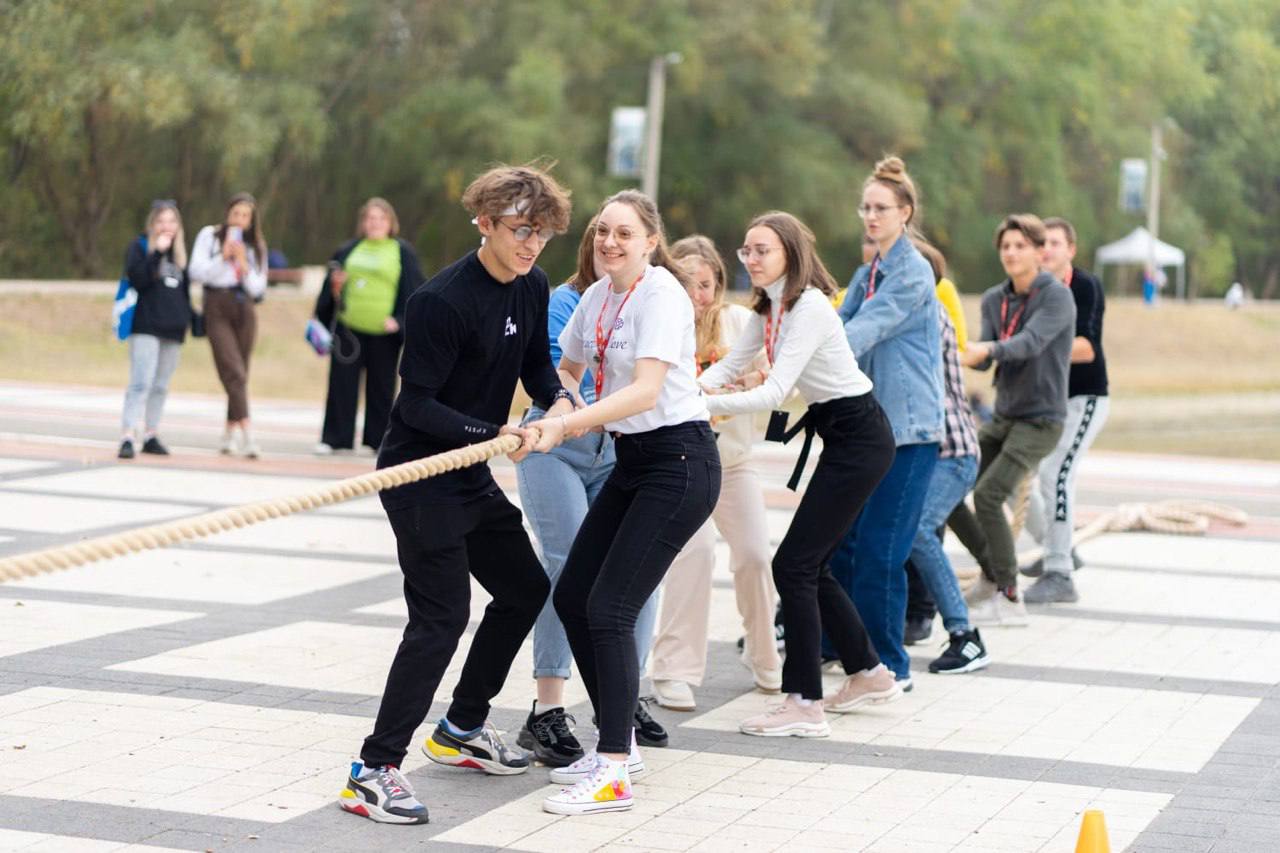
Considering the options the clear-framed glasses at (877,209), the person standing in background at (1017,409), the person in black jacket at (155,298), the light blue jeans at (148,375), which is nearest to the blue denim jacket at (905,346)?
the clear-framed glasses at (877,209)

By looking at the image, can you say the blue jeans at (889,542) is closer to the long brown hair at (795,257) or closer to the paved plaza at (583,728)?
the paved plaza at (583,728)

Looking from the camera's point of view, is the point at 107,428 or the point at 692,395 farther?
the point at 107,428

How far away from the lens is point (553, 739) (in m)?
6.00

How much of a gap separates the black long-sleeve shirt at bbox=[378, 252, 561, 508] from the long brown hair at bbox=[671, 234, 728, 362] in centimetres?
158

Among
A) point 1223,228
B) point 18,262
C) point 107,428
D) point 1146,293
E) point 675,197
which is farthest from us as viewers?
point 1223,228

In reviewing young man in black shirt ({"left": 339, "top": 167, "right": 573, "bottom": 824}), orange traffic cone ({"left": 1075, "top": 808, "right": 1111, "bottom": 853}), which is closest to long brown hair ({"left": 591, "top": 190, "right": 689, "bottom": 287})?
young man in black shirt ({"left": 339, "top": 167, "right": 573, "bottom": 824})

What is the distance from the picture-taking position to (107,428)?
16.5 metres

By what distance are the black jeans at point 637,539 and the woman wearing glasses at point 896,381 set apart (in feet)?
4.87

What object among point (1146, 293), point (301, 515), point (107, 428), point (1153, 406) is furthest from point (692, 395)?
point (1146, 293)

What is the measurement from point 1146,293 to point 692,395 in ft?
167

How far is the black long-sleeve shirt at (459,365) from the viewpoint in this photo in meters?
5.27

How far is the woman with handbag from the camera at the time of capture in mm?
14125

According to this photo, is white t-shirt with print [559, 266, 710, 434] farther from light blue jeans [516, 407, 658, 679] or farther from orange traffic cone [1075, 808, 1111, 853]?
orange traffic cone [1075, 808, 1111, 853]

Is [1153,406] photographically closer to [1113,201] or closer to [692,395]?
[1113,201]
